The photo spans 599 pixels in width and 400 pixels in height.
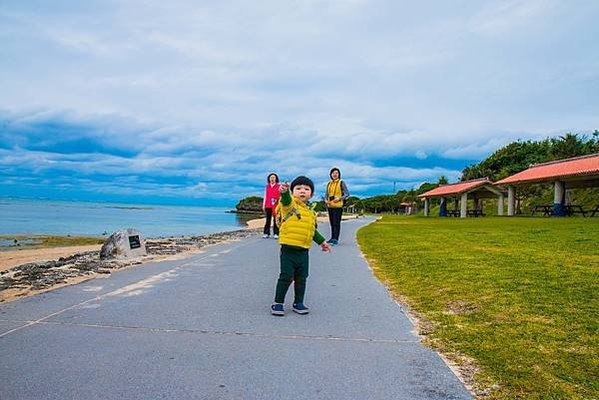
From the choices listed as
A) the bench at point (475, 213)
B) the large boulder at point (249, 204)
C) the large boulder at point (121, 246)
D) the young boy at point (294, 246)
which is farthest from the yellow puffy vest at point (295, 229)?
the large boulder at point (249, 204)

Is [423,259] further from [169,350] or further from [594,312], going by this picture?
[169,350]

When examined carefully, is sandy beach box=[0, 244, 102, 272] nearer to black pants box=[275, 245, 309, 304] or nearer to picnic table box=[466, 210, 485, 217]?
black pants box=[275, 245, 309, 304]

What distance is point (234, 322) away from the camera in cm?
495

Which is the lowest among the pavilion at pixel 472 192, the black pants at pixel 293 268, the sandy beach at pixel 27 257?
the sandy beach at pixel 27 257

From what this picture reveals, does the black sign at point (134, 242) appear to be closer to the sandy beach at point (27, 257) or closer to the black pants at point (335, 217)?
the sandy beach at point (27, 257)

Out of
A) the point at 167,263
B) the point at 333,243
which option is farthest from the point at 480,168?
the point at 167,263

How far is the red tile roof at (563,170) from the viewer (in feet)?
93.6

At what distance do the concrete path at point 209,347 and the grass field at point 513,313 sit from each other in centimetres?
32

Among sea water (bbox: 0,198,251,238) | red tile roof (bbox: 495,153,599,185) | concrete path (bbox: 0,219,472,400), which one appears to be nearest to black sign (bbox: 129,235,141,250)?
concrete path (bbox: 0,219,472,400)

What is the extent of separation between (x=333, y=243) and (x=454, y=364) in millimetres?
9335

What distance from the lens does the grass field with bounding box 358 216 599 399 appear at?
3.47 metres

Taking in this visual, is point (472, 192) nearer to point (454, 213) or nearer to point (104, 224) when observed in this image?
point (454, 213)

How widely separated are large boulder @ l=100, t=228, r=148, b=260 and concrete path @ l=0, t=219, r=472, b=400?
3.08 metres

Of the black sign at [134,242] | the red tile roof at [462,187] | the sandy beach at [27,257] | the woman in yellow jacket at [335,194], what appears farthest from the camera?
the red tile roof at [462,187]
